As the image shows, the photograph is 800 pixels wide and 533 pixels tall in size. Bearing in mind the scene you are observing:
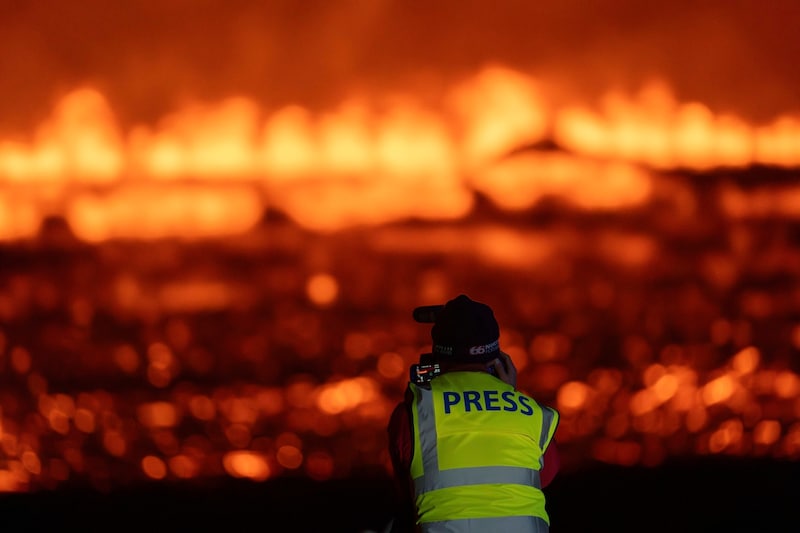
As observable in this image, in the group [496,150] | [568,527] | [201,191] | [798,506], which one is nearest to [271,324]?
[201,191]

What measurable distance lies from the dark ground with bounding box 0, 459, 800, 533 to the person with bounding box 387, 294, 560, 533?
76.3 inches

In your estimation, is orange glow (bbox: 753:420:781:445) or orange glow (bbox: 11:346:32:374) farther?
orange glow (bbox: 753:420:781:445)

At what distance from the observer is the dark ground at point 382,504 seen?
3676 millimetres

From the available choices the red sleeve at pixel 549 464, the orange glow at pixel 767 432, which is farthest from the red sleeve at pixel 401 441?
the orange glow at pixel 767 432

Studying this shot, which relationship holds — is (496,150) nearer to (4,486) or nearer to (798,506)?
(798,506)

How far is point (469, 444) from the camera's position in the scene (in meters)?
1.72

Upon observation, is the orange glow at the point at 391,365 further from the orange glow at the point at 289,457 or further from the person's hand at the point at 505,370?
the person's hand at the point at 505,370

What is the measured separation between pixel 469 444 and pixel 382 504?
2.08 metres

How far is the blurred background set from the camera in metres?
3.65

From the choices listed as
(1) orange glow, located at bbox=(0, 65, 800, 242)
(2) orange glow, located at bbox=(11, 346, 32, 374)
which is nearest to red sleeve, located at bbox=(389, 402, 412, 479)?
(1) orange glow, located at bbox=(0, 65, 800, 242)

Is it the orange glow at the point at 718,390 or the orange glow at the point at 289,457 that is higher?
the orange glow at the point at 718,390

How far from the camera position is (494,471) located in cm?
171

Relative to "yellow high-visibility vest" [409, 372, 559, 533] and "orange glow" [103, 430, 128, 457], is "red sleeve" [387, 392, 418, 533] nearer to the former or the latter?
"yellow high-visibility vest" [409, 372, 559, 533]

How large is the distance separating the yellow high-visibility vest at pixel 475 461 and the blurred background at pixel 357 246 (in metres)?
2.00
